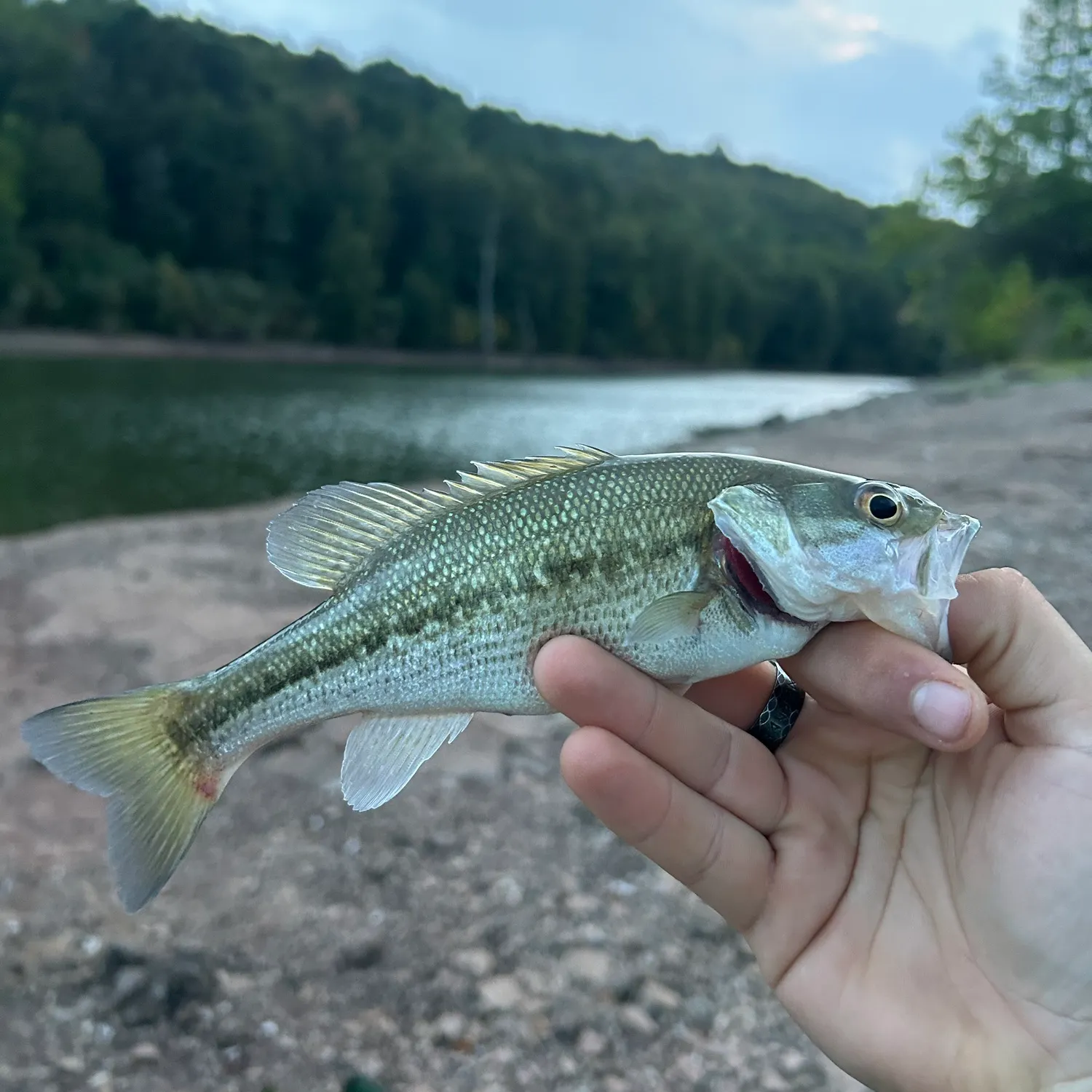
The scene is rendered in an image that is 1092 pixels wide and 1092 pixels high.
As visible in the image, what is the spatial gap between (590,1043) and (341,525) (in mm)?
2147

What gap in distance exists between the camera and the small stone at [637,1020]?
3430mm

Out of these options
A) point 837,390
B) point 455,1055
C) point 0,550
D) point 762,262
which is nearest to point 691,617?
point 455,1055

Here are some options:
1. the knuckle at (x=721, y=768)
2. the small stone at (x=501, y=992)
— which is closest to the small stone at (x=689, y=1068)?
the small stone at (x=501, y=992)

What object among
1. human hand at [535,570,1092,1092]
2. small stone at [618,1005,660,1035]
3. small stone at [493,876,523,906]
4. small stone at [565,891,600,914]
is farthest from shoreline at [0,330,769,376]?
human hand at [535,570,1092,1092]

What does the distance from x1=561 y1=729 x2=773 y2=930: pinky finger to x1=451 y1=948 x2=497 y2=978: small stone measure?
1.51 metres

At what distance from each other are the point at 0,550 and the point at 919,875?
1220cm

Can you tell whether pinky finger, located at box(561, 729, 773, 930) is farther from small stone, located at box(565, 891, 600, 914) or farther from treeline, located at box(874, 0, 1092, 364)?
treeline, located at box(874, 0, 1092, 364)

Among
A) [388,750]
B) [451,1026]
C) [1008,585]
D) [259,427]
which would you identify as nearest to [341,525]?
[388,750]

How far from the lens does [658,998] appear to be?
3.57 m

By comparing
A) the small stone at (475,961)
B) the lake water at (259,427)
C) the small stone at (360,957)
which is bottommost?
the lake water at (259,427)

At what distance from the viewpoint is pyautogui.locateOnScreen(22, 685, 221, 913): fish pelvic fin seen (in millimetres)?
2451

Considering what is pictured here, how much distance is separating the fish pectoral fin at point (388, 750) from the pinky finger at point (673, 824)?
0.45m

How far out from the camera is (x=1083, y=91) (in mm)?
46656

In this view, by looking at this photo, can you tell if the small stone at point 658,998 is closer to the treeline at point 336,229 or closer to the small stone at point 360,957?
the small stone at point 360,957
